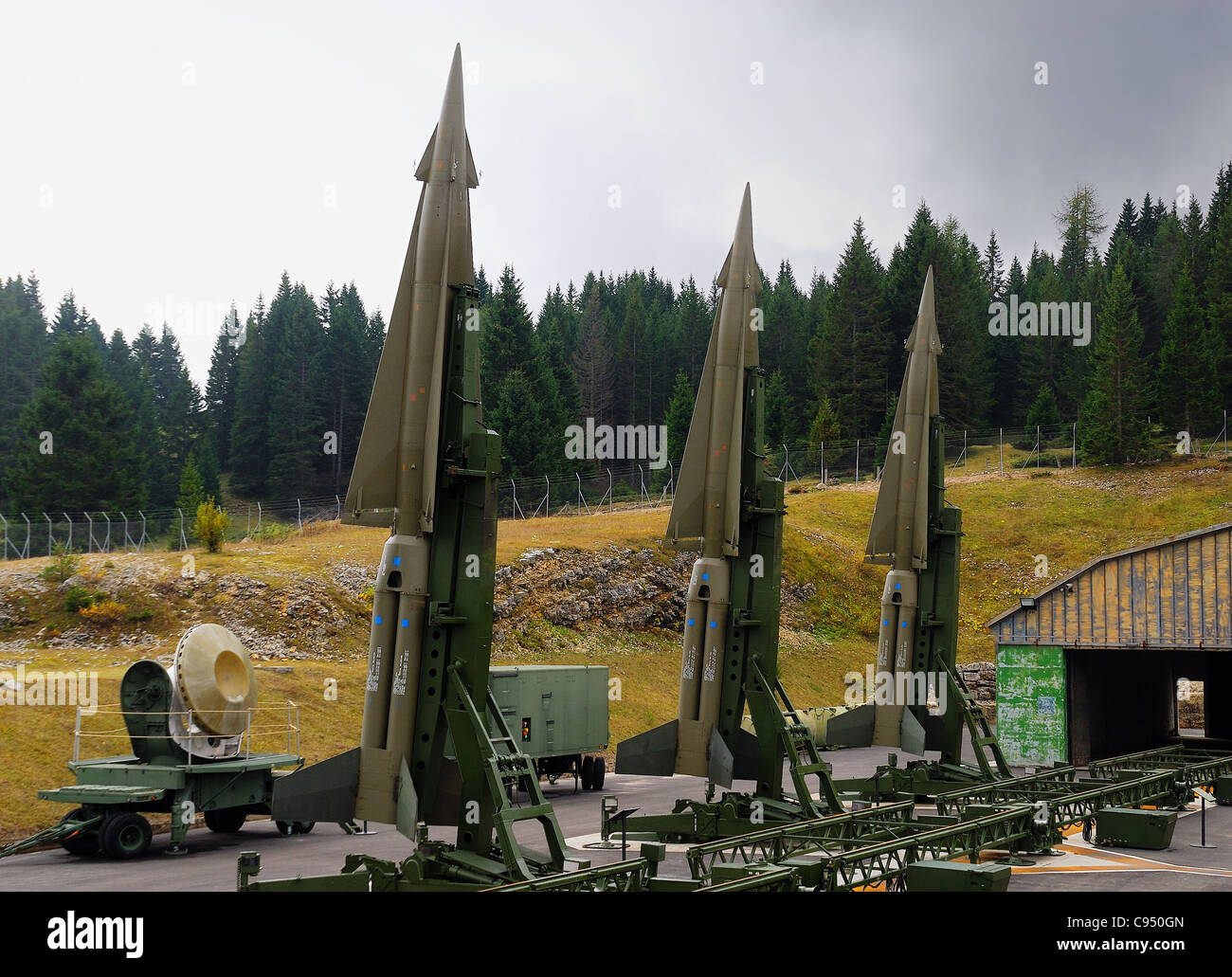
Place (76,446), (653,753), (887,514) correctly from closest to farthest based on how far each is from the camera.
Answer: (653,753)
(887,514)
(76,446)

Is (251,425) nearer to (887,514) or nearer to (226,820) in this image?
(226,820)

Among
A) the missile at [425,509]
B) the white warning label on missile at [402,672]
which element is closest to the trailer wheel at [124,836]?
the missile at [425,509]

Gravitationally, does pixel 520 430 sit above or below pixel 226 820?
above

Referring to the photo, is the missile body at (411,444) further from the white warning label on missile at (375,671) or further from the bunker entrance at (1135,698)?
the bunker entrance at (1135,698)

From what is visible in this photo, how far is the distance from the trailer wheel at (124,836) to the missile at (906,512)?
1457 cm

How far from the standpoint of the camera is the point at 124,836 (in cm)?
1841

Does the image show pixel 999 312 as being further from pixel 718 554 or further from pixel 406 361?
pixel 406 361

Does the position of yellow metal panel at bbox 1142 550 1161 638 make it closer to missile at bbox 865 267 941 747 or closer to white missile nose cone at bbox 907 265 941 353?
missile at bbox 865 267 941 747

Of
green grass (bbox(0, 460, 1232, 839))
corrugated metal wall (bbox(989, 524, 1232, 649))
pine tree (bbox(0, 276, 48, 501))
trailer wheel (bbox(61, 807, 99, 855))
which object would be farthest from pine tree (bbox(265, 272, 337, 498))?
trailer wheel (bbox(61, 807, 99, 855))

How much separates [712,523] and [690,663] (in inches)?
95.7

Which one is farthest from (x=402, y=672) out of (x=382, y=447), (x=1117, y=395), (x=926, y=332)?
(x=1117, y=395)

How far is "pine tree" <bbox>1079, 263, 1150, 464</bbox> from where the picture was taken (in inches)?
2464

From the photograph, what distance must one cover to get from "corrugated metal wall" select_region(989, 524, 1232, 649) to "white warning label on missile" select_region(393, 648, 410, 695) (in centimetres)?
2302
